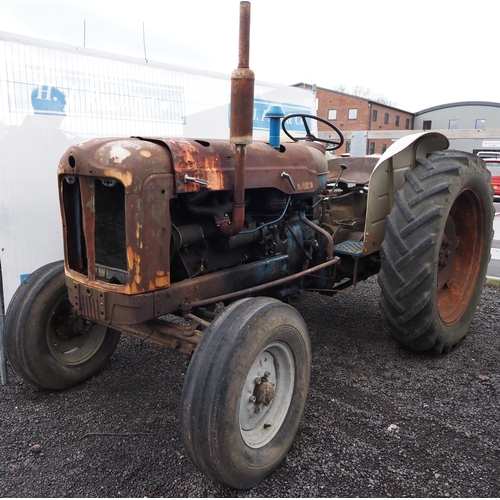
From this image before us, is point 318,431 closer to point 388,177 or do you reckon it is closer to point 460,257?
point 388,177

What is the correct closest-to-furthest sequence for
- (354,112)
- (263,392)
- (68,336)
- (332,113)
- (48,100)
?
(263,392) → (68,336) → (48,100) → (354,112) → (332,113)

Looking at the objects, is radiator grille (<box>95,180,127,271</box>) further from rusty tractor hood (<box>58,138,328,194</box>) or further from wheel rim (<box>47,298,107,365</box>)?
wheel rim (<box>47,298,107,365</box>)

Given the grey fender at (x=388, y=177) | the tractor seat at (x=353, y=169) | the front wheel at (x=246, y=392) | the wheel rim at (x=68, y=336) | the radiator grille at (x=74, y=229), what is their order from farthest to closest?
the tractor seat at (x=353, y=169), the grey fender at (x=388, y=177), the wheel rim at (x=68, y=336), the radiator grille at (x=74, y=229), the front wheel at (x=246, y=392)

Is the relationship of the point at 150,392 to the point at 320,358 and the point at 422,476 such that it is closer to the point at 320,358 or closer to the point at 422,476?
the point at 320,358

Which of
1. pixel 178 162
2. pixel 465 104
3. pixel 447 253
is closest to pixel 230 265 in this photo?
pixel 178 162

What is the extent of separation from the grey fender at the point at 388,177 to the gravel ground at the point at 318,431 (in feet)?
2.98

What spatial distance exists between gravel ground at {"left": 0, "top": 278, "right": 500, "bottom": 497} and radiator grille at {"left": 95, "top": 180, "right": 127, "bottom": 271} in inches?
38.3

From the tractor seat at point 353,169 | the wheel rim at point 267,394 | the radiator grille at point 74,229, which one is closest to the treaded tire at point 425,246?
the tractor seat at point 353,169

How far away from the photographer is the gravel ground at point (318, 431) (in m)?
2.17

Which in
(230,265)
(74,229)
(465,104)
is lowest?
(230,265)

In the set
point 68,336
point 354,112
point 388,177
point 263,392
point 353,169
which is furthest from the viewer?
point 354,112

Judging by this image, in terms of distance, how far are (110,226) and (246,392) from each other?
104 centimetres

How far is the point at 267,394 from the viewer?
88.3 inches

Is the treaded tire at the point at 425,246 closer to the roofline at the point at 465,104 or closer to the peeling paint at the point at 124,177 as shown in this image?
the peeling paint at the point at 124,177
